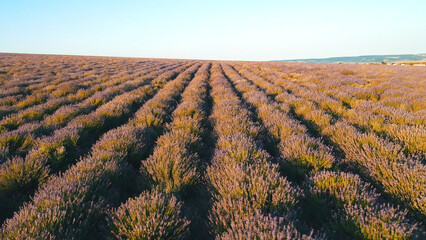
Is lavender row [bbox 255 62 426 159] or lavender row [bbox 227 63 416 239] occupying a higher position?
lavender row [bbox 255 62 426 159]

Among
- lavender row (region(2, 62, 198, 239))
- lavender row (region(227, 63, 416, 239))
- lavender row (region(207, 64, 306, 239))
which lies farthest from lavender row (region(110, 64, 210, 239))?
lavender row (region(227, 63, 416, 239))

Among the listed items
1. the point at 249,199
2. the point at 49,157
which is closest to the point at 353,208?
the point at 249,199

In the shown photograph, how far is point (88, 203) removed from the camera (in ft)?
7.37

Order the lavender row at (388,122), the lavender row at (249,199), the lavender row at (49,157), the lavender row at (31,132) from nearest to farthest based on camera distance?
the lavender row at (249,199) < the lavender row at (49,157) < the lavender row at (388,122) < the lavender row at (31,132)

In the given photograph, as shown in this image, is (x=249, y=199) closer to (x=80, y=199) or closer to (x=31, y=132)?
(x=80, y=199)

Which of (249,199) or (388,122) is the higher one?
(388,122)

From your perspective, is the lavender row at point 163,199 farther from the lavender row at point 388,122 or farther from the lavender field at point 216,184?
the lavender row at point 388,122

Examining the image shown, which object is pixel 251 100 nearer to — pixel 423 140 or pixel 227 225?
pixel 423 140

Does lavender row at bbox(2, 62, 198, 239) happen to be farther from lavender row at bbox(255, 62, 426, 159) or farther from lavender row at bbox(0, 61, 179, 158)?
lavender row at bbox(255, 62, 426, 159)

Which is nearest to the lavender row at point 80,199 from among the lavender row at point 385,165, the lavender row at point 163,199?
the lavender row at point 163,199

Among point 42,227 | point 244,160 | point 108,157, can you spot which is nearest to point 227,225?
point 244,160

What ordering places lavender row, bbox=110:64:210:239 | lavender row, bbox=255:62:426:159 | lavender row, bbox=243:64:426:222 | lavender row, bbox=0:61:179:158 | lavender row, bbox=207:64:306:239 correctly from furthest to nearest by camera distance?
lavender row, bbox=0:61:179:158 < lavender row, bbox=255:62:426:159 < lavender row, bbox=243:64:426:222 < lavender row, bbox=110:64:210:239 < lavender row, bbox=207:64:306:239

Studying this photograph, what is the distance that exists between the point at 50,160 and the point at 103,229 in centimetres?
198

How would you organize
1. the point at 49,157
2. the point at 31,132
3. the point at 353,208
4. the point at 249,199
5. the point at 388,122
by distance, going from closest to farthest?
the point at 353,208
the point at 249,199
the point at 49,157
the point at 31,132
the point at 388,122
